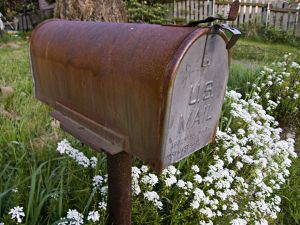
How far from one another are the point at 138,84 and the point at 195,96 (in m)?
0.20

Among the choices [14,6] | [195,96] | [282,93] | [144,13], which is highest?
[195,96]

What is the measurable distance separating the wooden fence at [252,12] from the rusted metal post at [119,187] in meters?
9.20

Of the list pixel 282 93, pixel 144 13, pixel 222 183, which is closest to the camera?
pixel 222 183

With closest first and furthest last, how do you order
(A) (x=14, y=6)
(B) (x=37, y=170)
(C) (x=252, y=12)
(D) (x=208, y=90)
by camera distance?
(D) (x=208, y=90)
(B) (x=37, y=170)
(C) (x=252, y=12)
(A) (x=14, y=6)

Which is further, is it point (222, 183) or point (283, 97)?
point (283, 97)

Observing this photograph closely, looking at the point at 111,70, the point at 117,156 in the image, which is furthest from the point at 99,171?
the point at 111,70

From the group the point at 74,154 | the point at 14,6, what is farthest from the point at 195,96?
the point at 14,6

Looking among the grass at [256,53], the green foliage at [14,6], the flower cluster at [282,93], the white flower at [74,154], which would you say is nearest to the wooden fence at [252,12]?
the grass at [256,53]

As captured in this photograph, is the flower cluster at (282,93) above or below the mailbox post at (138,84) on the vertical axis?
below

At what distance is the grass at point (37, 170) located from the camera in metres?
1.65

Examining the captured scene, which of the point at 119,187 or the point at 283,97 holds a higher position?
the point at 119,187

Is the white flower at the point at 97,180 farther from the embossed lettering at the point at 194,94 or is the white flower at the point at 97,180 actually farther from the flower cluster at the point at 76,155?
the embossed lettering at the point at 194,94

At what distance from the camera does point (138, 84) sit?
98 cm

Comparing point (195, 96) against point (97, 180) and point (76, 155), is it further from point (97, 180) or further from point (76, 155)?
point (76, 155)
